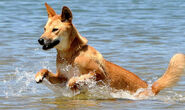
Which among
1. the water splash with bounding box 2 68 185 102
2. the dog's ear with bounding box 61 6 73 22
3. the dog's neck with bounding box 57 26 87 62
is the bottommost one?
the water splash with bounding box 2 68 185 102

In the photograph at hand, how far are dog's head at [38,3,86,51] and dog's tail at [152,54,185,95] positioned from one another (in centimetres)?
164

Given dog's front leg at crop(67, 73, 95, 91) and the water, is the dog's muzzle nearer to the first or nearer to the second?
dog's front leg at crop(67, 73, 95, 91)


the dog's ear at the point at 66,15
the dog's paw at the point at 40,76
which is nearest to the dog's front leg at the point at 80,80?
the dog's paw at the point at 40,76

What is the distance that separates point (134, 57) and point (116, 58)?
1.40 ft

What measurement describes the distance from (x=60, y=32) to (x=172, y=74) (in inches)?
78.0

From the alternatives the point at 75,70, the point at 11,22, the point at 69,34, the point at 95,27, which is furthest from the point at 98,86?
the point at 11,22

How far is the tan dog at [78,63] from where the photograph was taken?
7.55 metres

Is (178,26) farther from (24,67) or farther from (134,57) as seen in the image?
(24,67)

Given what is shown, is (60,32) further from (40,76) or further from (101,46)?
(101,46)

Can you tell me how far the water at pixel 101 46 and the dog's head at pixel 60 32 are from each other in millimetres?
836

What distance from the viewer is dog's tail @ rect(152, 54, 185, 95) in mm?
7898

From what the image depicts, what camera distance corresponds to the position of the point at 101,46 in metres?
12.4

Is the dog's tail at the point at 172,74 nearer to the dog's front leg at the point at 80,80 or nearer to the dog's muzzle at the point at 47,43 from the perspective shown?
the dog's front leg at the point at 80,80

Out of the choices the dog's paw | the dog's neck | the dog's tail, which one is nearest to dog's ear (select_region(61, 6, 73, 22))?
the dog's neck
